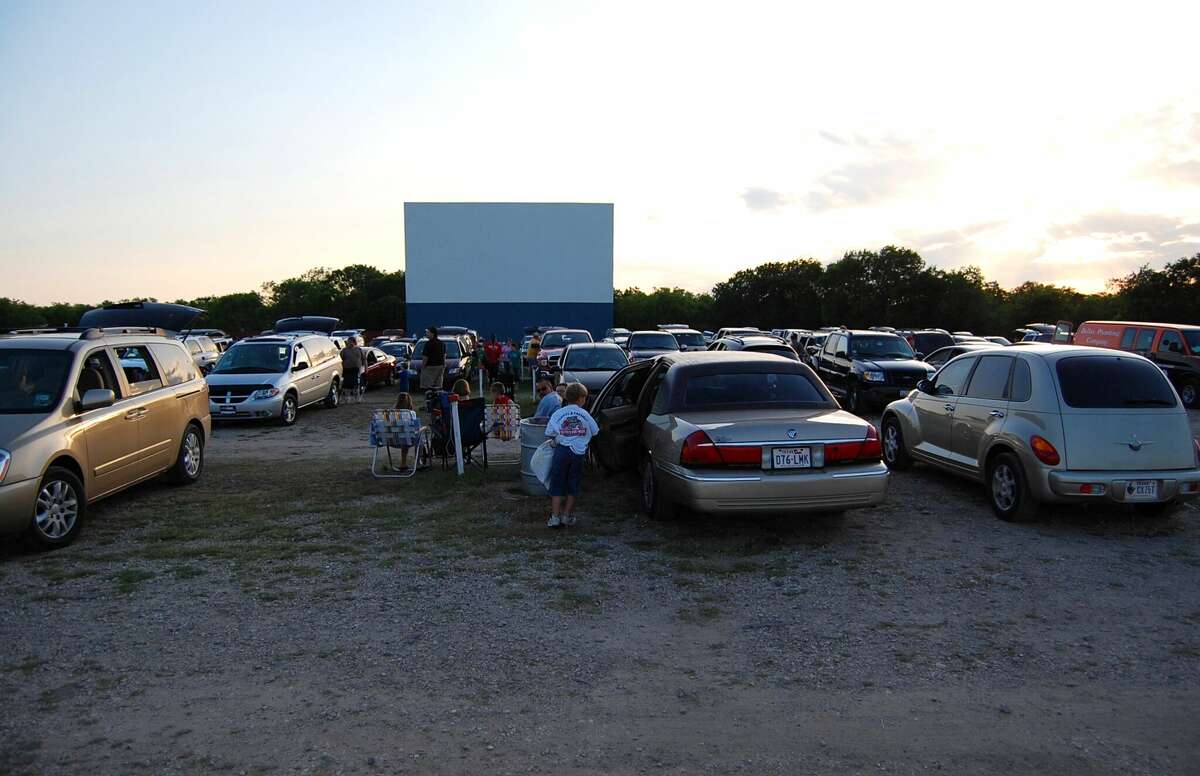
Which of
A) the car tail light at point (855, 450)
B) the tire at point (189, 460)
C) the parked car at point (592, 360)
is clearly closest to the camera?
the car tail light at point (855, 450)

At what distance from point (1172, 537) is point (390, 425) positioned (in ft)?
26.0

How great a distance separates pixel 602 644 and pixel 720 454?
7.43ft

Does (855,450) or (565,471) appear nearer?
(855,450)

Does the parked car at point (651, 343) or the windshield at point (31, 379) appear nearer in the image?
the windshield at point (31, 379)

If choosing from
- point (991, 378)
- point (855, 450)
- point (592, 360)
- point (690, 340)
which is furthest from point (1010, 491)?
point (690, 340)

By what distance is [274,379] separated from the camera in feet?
52.9

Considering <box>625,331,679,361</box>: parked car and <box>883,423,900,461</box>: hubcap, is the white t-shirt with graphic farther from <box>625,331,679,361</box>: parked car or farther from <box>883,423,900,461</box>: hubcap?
<box>625,331,679,361</box>: parked car

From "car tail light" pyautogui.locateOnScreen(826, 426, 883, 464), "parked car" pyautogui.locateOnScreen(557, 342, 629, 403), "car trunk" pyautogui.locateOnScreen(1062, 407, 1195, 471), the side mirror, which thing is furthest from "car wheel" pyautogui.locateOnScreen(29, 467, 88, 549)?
"parked car" pyautogui.locateOnScreen(557, 342, 629, 403)

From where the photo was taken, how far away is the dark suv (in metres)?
15.9

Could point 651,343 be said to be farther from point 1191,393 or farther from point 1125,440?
point 1125,440

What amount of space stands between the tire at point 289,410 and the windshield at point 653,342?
9.79 meters

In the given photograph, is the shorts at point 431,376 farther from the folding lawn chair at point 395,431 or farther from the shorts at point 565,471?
the shorts at point 565,471

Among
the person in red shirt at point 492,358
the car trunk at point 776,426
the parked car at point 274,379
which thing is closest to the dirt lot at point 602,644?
the car trunk at point 776,426

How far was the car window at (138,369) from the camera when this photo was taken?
855 centimetres
